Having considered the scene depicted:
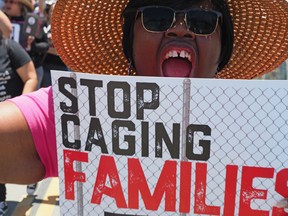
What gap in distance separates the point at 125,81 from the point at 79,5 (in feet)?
1.50

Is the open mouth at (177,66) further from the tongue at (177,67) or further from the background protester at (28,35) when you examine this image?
the background protester at (28,35)

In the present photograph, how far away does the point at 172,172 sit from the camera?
131cm

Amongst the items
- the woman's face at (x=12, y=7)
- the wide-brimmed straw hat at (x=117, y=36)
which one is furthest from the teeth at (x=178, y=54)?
the woman's face at (x=12, y=7)

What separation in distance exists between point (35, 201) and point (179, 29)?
276 cm

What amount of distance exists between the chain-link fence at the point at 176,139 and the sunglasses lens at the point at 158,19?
9.8 inches

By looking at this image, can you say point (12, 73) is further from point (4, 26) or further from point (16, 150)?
point (16, 150)

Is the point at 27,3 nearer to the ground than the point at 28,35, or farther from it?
farther from it

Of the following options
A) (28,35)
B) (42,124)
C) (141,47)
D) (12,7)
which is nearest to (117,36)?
(141,47)

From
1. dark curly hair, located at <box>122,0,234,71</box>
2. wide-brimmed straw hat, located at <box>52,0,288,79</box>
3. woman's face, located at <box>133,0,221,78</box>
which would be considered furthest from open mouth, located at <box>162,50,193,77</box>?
wide-brimmed straw hat, located at <box>52,0,288,79</box>

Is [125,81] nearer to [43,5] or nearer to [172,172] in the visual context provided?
[172,172]

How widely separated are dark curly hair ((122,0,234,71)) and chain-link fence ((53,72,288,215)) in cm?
34

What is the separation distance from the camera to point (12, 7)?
459cm

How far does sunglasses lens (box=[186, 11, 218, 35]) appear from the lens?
4.69ft

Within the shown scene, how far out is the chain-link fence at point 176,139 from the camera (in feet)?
4.15
